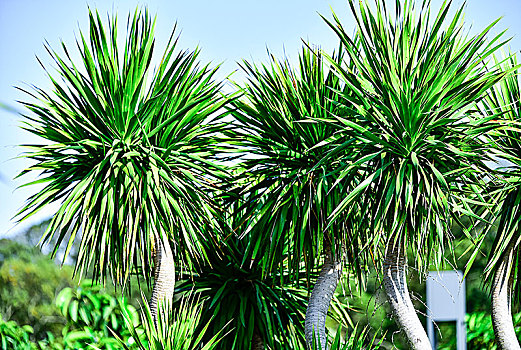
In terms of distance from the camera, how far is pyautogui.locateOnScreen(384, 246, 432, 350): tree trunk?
18.1 ft

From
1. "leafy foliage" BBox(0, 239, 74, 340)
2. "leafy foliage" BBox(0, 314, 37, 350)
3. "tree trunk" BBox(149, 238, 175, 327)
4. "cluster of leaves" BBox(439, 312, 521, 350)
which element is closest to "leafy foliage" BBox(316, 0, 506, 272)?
"tree trunk" BBox(149, 238, 175, 327)

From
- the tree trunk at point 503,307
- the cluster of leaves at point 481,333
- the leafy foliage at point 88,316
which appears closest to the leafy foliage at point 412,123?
the tree trunk at point 503,307

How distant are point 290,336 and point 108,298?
9.51 feet

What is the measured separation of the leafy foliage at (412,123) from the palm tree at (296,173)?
0.89ft

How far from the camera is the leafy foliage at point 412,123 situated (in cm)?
506

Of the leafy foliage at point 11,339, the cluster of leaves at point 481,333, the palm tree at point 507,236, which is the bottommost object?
the leafy foliage at point 11,339

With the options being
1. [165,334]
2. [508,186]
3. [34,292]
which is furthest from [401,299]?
[34,292]

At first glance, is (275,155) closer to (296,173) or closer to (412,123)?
(296,173)

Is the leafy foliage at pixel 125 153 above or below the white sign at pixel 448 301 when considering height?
above

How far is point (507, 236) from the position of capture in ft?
18.9

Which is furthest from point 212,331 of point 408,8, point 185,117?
point 408,8

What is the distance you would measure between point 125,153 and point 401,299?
9.53 ft

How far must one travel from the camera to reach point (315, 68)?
235 inches

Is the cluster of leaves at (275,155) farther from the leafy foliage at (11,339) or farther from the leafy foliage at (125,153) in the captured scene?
the leafy foliage at (11,339)
